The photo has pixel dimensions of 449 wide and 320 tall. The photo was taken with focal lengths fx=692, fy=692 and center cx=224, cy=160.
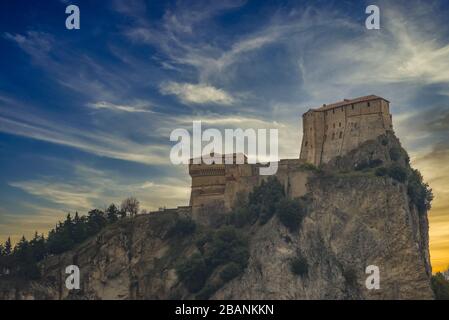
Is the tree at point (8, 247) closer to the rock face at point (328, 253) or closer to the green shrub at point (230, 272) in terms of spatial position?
the rock face at point (328, 253)

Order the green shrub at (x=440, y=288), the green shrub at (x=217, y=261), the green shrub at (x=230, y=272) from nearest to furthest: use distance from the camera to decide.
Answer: the green shrub at (x=230, y=272)
the green shrub at (x=217, y=261)
the green shrub at (x=440, y=288)

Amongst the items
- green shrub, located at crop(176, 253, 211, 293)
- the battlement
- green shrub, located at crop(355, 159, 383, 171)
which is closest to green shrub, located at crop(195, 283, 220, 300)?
green shrub, located at crop(176, 253, 211, 293)

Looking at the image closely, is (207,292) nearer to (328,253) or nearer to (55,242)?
(328,253)

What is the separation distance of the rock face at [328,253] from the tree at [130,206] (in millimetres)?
12428

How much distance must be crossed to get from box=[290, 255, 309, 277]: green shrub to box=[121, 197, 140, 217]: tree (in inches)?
1310

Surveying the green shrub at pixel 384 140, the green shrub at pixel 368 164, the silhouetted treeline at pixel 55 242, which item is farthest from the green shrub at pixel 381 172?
the silhouetted treeline at pixel 55 242

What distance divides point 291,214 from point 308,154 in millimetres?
12376

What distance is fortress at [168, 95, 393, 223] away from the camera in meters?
88.1

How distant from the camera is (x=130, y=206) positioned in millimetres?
104938

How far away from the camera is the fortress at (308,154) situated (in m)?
88.1
